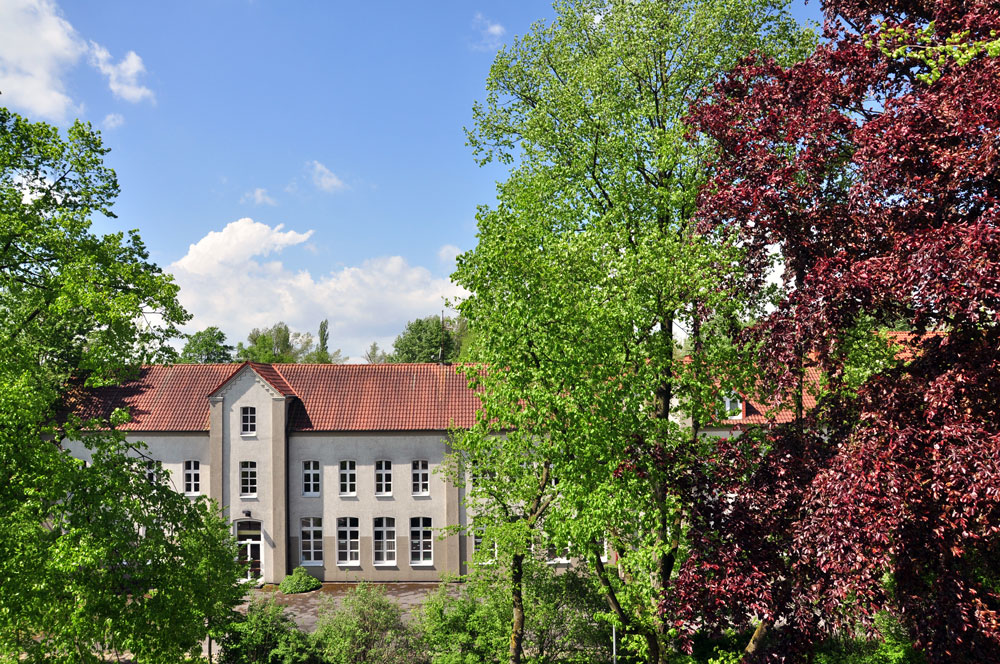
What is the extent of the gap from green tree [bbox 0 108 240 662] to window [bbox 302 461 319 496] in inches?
661

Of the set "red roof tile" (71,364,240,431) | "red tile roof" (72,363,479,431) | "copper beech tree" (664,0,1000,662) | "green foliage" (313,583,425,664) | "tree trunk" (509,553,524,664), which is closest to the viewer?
"copper beech tree" (664,0,1000,662)

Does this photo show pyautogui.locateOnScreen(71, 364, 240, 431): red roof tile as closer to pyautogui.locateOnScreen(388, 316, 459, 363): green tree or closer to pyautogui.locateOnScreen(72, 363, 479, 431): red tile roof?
pyautogui.locateOnScreen(72, 363, 479, 431): red tile roof

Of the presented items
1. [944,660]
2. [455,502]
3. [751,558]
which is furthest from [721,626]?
[455,502]

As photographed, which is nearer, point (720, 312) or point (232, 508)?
point (720, 312)

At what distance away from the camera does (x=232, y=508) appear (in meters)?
35.7

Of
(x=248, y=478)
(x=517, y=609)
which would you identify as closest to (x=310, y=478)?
(x=248, y=478)

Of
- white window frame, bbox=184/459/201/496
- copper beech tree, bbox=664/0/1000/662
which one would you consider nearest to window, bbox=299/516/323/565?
white window frame, bbox=184/459/201/496

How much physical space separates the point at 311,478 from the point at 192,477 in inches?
237

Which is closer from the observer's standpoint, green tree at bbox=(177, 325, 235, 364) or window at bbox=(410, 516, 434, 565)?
window at bbox=(410, 516, 434, 565)

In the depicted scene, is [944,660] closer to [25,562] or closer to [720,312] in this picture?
[720,312]

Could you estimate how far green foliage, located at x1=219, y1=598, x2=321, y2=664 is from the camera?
19.6 metres

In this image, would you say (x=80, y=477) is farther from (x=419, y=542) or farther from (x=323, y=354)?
(x=323, y=354)

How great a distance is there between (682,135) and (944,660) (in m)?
10.2

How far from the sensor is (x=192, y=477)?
36.7m
